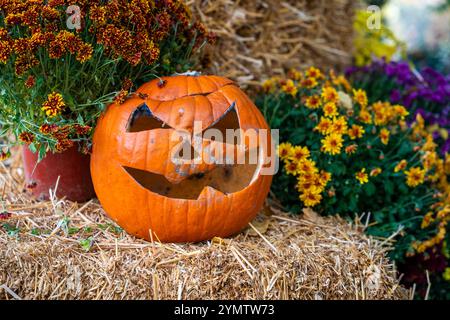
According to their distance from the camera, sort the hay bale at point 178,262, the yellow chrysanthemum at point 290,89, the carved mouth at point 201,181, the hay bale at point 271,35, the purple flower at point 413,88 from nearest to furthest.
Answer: the hay bale at point 178,262 → the carved mouth at point 201,181 → the yellow chrysanthemum at point 290,89 → the hay bale at point 271,35 → the purple flower at point 413,88

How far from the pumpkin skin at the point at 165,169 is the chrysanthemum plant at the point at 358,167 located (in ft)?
1.39

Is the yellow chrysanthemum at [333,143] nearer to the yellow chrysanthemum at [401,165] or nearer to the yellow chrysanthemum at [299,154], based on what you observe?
the yellow chrysanthemum at [299,154]

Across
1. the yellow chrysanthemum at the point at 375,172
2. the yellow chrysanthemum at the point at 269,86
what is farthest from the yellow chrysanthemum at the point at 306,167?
the yellow chrysanthemum at the point at 269,86

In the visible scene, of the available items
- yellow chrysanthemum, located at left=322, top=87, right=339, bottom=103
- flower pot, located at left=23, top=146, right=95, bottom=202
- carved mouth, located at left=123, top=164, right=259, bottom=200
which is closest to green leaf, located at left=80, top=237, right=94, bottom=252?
carved mouth, located at left=123, top=164, right=259, bottom=200

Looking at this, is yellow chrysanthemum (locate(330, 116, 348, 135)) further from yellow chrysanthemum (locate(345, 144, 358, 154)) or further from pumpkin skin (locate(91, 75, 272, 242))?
pumpkin skin (locate(91, 75, 272, 242))

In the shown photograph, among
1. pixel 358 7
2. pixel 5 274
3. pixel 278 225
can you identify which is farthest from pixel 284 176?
pixel 358 7

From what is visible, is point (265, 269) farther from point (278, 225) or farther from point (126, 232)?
point (126, 232)

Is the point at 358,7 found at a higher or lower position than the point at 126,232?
higher

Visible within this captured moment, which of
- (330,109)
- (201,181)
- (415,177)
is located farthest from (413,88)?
(201,181)

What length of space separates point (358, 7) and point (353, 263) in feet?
9.24

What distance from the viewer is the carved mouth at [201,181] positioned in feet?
6.41

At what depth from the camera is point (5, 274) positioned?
166 cm

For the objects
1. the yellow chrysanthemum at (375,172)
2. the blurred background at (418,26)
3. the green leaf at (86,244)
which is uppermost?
the yellow chrysanthemum at (375,172)

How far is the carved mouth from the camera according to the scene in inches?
77.0
